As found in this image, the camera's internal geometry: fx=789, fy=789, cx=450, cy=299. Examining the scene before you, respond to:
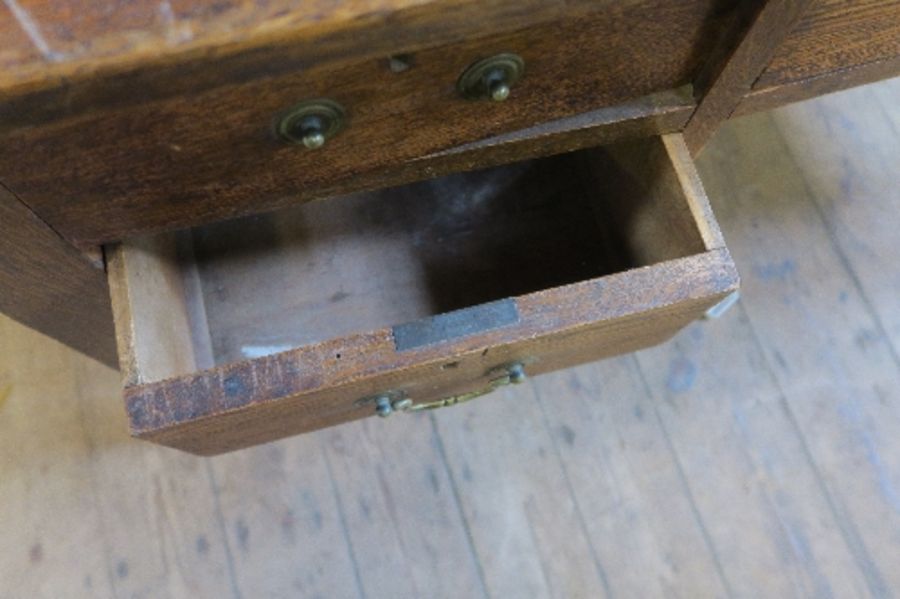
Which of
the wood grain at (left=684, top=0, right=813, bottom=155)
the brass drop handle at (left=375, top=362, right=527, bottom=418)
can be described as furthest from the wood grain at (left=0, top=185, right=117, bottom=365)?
the wood grain at (left=684, top=0, right=813, bottom=155)

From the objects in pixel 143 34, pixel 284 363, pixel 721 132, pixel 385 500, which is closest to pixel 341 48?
pixel 143 34

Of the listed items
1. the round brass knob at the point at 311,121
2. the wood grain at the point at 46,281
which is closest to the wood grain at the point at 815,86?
the round brass knob at the point at 311,121

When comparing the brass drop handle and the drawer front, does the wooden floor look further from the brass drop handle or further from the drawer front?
the drawer front

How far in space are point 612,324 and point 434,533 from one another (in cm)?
42

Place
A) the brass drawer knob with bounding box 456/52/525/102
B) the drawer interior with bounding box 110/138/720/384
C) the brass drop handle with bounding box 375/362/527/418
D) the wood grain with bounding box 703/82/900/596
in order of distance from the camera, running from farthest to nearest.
→ the wood grain with bounding box 703/82/900/596
the drawer interior with bounding box 110/138/720/384
the brass drop handle with bounding box 375/362/527/418
the brass drawer knob with bounding box 456/52/525/102

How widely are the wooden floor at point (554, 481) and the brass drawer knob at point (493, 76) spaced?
0.51 metres

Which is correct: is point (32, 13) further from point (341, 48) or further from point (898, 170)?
point (898, 170)

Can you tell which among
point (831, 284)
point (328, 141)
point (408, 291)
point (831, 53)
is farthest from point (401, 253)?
point (831, 284)

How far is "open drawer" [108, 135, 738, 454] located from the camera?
54 centimetres

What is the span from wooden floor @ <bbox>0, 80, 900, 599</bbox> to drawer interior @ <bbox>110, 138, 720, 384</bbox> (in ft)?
0.60

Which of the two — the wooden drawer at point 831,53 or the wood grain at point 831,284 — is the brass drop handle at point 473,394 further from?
the wood grain at point 831,284

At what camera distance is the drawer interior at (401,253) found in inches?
31.0

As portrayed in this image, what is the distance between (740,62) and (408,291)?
0.39 m

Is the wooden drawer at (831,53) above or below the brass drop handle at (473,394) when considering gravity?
above
